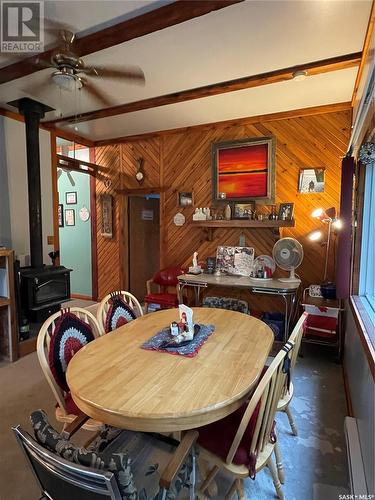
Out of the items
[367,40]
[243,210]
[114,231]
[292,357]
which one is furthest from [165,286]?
[367,40]

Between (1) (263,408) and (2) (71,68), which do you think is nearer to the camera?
(1) (263,408)

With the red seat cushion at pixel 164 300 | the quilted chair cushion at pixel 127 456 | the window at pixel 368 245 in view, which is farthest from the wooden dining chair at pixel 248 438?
the red seat cushion at pixel 164 300

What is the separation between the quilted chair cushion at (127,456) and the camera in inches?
30.6

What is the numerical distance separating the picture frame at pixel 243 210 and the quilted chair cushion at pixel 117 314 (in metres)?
2.20

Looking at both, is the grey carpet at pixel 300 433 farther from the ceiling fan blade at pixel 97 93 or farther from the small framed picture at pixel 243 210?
the ceiling fan blade at pixel 97 93

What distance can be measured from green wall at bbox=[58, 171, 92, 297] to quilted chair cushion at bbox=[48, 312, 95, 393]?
3662 mm

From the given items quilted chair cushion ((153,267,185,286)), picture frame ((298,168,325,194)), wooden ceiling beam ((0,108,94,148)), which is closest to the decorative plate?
picture frame ((298,168,325,194))

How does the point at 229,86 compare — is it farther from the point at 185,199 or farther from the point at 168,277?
the point at 168,277

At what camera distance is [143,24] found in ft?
6.42

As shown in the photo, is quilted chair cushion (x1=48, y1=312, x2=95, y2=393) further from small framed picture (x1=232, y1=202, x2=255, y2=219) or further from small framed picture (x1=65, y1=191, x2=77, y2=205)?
small framed picture (x1=65, y1=191, x2=77, y2=205)

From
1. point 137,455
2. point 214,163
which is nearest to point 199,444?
point 137,455

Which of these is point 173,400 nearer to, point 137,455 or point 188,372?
point 188,372

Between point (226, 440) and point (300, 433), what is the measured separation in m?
1.01

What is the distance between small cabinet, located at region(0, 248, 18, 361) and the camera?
3.09m
